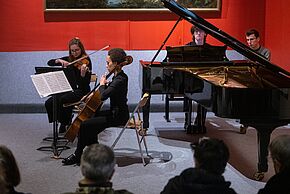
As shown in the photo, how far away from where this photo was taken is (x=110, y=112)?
555 cm

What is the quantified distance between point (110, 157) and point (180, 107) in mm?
6234

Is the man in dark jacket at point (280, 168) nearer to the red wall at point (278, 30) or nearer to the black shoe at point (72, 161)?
the black shoe at point (72, 161)

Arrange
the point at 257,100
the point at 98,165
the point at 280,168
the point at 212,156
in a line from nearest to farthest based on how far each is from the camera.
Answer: the point at 98,165
the point at 212,156
the point at 280,168
the point at 257,100

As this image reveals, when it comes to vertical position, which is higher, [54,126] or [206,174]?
[206,174]

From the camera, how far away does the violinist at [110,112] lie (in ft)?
17.6

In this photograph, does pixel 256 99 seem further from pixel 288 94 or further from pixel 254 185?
pixel 254 185

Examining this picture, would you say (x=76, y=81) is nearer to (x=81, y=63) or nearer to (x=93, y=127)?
(x=81, y=63)

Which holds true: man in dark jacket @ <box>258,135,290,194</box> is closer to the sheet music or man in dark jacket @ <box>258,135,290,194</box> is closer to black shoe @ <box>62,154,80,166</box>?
black shoe @ <box>62,154,80,166</box>

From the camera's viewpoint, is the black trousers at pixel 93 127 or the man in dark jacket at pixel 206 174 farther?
the black trousers at pixel 93 127

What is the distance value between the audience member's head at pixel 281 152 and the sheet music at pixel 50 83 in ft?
10.2

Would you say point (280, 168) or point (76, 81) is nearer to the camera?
point (280, 168)

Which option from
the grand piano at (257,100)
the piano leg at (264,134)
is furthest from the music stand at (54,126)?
the piano leg at (264,134)

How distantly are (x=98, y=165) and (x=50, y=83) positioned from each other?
10.6ft

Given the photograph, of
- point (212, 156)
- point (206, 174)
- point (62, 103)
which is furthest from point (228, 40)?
point (206, 174)
